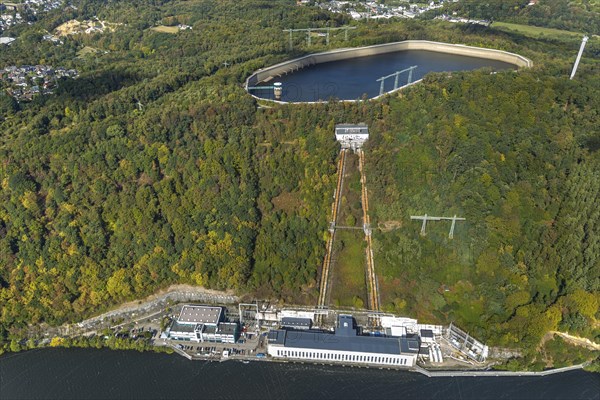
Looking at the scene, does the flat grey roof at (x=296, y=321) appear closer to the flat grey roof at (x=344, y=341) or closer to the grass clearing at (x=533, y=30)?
the flat grey roof at (x=344, y=341)

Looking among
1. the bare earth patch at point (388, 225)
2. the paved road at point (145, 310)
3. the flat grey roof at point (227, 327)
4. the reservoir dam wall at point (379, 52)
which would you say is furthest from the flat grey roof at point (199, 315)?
the reservoir dam wall at point (379, 52)

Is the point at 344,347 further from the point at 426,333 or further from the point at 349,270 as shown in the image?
the point at 349,270

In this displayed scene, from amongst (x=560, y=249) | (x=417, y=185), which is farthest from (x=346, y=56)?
(x=560, y=249)

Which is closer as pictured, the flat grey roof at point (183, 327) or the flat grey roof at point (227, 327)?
the flat grey roof at point (227, 327)

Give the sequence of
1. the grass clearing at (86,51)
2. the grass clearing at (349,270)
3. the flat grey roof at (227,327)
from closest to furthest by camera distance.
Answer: the flat grey roof at (227,327) < the grass clearing at (349,270) < the grass clearing at (86,51)

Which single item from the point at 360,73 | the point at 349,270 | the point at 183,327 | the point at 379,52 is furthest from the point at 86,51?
the point at 349,270

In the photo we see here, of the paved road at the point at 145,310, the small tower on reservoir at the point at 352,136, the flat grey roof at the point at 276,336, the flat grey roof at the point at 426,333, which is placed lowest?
the paved road at the point at 145,310

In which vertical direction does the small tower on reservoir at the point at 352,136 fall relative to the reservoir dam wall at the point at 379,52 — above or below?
below
